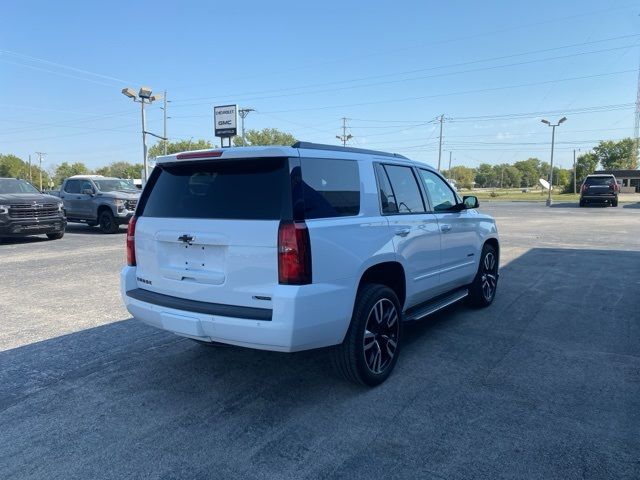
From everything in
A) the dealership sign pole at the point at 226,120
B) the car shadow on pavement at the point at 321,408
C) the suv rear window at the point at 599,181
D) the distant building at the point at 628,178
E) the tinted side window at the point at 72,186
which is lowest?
the car shadow on pavement at the point at 321,408

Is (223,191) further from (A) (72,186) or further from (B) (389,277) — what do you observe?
(A) (72,186)

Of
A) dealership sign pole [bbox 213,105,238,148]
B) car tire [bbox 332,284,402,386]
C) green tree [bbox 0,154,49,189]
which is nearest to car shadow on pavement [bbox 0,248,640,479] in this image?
car tire [bbox 332,284,402,386]

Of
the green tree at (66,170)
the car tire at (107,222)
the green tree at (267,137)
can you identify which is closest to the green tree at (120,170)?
the green tree at (66,170)

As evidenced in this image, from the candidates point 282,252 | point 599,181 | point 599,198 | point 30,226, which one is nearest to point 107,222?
point 30,226

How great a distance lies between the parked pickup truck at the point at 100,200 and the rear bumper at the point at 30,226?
1.86 metres

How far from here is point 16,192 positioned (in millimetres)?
13844

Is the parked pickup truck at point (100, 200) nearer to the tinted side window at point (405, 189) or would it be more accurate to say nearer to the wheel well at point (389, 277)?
the tinted side window at point (405, 189)

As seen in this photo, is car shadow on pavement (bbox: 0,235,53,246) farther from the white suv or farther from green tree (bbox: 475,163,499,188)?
green tree (bbox: 475,163,499,188)

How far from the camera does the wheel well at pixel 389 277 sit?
152 inches

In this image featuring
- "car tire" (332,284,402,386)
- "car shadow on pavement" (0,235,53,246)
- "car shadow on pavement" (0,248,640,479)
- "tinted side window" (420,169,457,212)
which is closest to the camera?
"car shadow on pavement" (0,248,640,479)

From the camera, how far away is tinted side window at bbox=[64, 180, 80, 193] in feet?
56.2

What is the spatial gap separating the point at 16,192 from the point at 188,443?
1373cm

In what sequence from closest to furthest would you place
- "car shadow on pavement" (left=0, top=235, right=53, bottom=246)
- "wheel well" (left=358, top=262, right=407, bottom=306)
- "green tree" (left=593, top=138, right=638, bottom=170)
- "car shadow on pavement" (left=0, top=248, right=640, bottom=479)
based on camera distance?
1. "car shadow on pavement" (left=0, top=248, right=640, bottom=479)
2. "wheel well" (left=358, top=262, right=407, bottom=306)
3. "car shadow on pavement" (left=0, top=235, right=53, bottom=246)
4. "green tree" (left=593, top=138, right=638, bottom=170)

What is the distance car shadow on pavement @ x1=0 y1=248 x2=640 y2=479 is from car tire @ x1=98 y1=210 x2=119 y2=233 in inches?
451
